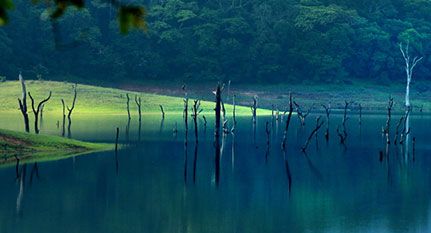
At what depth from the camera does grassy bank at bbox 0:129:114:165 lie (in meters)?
47.9

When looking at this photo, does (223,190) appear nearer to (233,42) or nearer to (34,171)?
(34,171)

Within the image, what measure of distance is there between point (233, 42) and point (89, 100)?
35102mm

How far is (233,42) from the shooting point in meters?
125

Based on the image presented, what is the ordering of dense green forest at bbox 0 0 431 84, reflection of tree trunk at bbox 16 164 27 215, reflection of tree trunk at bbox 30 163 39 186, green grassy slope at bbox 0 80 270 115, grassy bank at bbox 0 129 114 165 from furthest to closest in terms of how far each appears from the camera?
dense green forest at bbox 0 0 431 84 → green grassy slope at bbox 0 80 270 115 → grassy bank at bbox 0 129 114 165 → reflection of tree trunk at bbox 30 163 39 186 → reflection of tree trunk at bbox 16 164 27 215

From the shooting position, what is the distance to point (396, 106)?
11975cm

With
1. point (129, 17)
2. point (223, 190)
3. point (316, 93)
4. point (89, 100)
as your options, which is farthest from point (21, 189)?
point (316, 93)

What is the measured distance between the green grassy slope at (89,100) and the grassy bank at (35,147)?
38.9 meters

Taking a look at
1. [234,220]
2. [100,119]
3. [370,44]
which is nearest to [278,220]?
[234,220]

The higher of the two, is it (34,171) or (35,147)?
(35,147)

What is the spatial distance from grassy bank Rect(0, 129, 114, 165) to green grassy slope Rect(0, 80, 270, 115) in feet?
128

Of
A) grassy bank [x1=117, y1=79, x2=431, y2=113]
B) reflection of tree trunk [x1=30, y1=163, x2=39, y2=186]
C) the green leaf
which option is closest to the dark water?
reflection of tree trunk [x1=30, y1=163, x2=39, y2=186]

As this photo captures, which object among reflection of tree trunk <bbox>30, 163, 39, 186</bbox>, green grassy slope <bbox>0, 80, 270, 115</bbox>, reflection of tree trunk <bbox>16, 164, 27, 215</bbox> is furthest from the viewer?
green grassy slope <bbox>0, 80, 270, 115</bbox>

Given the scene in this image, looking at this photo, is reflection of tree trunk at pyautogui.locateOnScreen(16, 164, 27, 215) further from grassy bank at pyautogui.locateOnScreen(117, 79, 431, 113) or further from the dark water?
grassy bank at pyautogui.locateOnScreen(117, 79, 431, 113)

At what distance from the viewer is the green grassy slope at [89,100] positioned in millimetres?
92812
